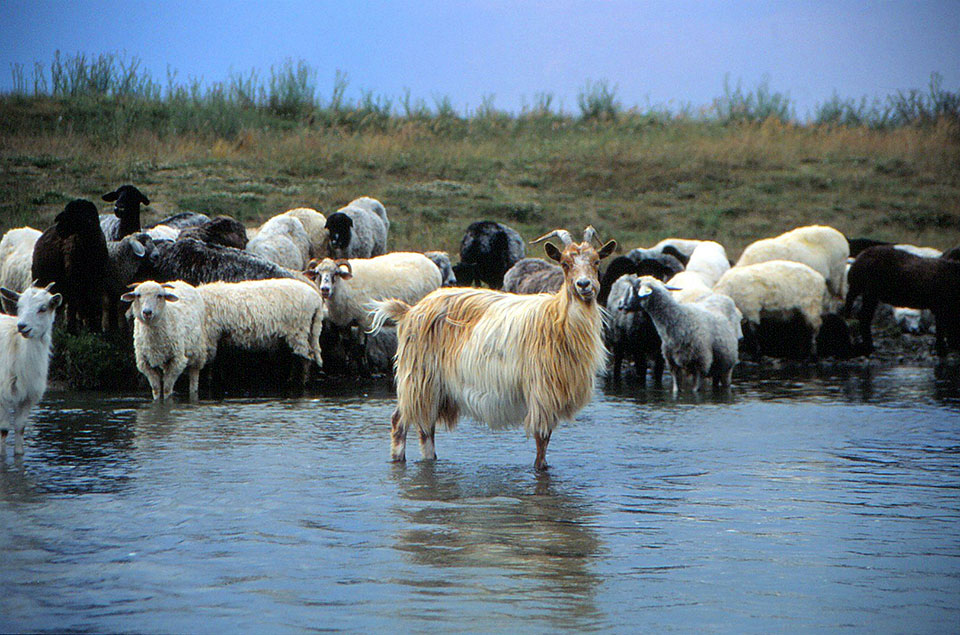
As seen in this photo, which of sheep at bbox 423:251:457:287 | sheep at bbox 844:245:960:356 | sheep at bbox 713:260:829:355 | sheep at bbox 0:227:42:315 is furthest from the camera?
sheep at bbox 423:251:457:287

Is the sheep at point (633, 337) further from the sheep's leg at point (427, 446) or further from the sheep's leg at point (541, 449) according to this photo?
the sheep's leg at point (541, 449)

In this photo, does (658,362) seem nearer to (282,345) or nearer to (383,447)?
(282,345)

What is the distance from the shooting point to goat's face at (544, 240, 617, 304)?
8016mm

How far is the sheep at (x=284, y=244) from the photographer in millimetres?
17422

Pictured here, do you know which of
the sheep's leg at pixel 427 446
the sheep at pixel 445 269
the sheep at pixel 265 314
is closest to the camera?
the sheep's leg at pixel 427 446

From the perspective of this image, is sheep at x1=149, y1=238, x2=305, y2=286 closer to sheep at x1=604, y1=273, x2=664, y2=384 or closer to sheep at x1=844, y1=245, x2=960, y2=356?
sheep at x1=604, y1=273, x2=664, y2=384

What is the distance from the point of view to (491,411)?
8359 mm

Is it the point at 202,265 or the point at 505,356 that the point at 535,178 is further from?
the point at 505,356

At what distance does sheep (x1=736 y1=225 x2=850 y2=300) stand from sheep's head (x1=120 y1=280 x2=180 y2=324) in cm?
1086

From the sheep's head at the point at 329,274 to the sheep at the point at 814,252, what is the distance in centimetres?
779

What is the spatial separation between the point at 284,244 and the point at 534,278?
3.90m

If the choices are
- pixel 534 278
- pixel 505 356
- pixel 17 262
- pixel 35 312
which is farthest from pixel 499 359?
pixel 17 262

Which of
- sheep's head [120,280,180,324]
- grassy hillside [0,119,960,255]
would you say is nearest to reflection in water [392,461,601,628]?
sheep's head [120,280,180,324]

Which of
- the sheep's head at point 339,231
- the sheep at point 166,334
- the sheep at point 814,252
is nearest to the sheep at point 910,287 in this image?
the sheep at point 814,252
